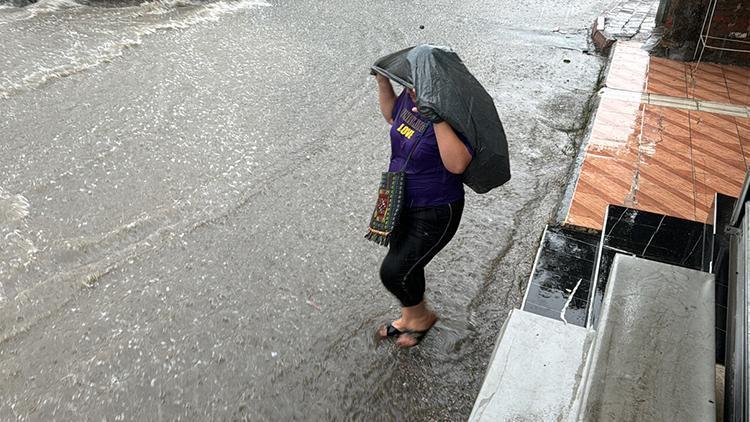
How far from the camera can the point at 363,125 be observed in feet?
21.0

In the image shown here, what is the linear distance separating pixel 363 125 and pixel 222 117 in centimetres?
143

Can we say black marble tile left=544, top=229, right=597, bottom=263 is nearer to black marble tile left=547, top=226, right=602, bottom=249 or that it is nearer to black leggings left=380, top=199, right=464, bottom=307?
black marble tile left=547, top=226, right=602, bottom=249

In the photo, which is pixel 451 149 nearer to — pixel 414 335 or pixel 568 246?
pixel 414 335

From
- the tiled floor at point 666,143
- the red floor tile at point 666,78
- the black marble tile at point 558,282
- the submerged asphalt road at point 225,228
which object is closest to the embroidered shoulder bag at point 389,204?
the submerged asphalt road at point 225,228

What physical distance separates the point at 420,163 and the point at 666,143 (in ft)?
12.4

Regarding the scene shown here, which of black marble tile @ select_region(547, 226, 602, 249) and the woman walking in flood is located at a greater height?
the woman walking in flood

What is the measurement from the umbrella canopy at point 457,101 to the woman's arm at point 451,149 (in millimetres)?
40

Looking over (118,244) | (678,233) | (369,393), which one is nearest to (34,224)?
(118,244)

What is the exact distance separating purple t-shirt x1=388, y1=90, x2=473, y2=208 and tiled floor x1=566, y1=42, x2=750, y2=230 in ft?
6.06

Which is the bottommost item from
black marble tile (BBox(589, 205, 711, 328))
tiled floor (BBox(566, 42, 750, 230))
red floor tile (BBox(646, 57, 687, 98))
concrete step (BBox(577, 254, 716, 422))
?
red floor tile (BBox(646, 57, 687, 98))

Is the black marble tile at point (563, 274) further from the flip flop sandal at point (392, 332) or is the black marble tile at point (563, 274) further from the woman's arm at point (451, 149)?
the woman's arm at point (451, 149)

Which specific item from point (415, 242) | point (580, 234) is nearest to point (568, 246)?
point (580, 234)

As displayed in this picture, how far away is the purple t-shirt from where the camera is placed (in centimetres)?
306

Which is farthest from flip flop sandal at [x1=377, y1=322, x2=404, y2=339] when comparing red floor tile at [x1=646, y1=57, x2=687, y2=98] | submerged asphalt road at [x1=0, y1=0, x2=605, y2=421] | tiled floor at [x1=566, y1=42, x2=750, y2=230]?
red floor tile at [x1=646, y1=57, x2=687, y2=98]
